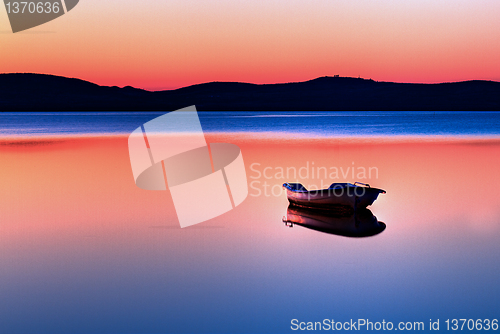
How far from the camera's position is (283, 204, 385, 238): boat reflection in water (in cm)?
779

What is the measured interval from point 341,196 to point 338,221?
464mm

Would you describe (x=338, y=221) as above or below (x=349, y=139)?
above

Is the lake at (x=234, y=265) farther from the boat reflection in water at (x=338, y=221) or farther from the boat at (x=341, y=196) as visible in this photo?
the boat at (x=341, y=196)

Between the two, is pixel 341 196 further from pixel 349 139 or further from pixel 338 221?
pixel 349 139

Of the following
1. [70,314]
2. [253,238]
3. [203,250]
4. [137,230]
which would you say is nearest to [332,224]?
[253,238]

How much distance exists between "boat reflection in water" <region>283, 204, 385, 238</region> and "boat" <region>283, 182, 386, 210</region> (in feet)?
0.47

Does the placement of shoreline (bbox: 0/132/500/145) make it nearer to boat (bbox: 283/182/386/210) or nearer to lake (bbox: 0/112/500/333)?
lake (bbox: 0/112/500/333)

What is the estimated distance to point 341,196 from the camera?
812cm

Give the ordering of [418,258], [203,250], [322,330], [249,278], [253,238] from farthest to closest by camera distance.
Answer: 1. [253,238]
2. [203,250]
3. [418,258]
4. [249,278]
5. [322,330]

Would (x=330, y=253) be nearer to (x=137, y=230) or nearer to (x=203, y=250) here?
(x=203, y=250)

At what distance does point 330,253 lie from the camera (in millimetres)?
6734

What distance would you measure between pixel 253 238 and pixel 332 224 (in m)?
1.52

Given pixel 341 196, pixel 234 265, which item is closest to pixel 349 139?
pixel 341 196

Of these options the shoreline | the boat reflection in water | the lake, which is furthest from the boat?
the shoreline
